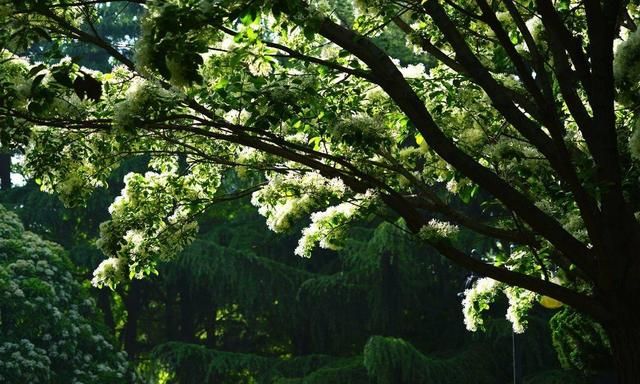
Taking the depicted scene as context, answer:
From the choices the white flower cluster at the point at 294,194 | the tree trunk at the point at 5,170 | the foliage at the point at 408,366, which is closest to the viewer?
the white flower cluster at the point at 294,194

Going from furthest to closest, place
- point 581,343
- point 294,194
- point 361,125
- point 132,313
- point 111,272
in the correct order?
point 132,313 → point 581,343 → point 111,272 → point 294,194 → point 361,125

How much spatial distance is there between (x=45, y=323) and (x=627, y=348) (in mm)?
11890

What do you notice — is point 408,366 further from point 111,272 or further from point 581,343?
point 111,272

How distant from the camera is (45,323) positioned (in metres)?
16.7

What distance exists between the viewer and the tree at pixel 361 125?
627 centimetres

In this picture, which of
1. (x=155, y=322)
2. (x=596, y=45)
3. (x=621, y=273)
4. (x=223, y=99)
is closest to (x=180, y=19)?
(x=223, y=99)

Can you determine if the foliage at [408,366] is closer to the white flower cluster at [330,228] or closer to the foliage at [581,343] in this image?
the foliage at [581,343]

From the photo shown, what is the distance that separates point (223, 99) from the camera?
24.2 feet

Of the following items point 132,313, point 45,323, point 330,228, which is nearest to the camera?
point 330,228

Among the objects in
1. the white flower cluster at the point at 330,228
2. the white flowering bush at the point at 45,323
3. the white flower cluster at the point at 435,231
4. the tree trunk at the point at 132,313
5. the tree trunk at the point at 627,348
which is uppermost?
the tree trunk at the point at 132,313

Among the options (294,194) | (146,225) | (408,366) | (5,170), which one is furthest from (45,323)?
(5,170)

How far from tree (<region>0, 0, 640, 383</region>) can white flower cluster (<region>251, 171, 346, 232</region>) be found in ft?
0.07

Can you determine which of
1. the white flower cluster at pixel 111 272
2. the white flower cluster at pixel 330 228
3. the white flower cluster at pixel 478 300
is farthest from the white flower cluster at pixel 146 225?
the white flower cluster at pixel 478 300

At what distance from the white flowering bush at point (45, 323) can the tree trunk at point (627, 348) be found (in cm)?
1104
